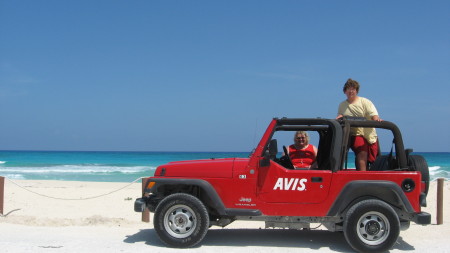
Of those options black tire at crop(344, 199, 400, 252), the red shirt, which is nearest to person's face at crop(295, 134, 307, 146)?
the red shirt

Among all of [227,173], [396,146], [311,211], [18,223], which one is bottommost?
A: [18,223]

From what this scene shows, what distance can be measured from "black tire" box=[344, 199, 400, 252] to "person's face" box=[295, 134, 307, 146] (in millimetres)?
1627

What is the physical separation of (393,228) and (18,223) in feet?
21.7

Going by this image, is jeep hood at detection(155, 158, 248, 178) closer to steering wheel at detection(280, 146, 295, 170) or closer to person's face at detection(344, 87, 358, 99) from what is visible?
steering wheel at detection(280, 146, 295, 170)

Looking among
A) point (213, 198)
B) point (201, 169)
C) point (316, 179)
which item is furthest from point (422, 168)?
point (201, 169)

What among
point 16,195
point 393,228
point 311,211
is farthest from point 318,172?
point 16,195

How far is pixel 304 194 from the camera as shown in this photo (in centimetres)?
629

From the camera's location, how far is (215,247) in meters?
6.53

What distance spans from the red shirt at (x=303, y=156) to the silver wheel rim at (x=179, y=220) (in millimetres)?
1922

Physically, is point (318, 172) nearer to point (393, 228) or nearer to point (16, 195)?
point (393, 228)

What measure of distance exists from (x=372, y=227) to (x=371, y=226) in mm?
19

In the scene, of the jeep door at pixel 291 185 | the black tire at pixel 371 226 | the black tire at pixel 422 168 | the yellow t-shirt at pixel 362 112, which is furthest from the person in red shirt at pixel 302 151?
the black tire at pixel 422 168

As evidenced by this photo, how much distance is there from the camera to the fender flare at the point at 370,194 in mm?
6156

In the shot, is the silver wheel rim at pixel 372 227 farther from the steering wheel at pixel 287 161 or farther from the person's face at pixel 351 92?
the person's face at pixel 351 92
